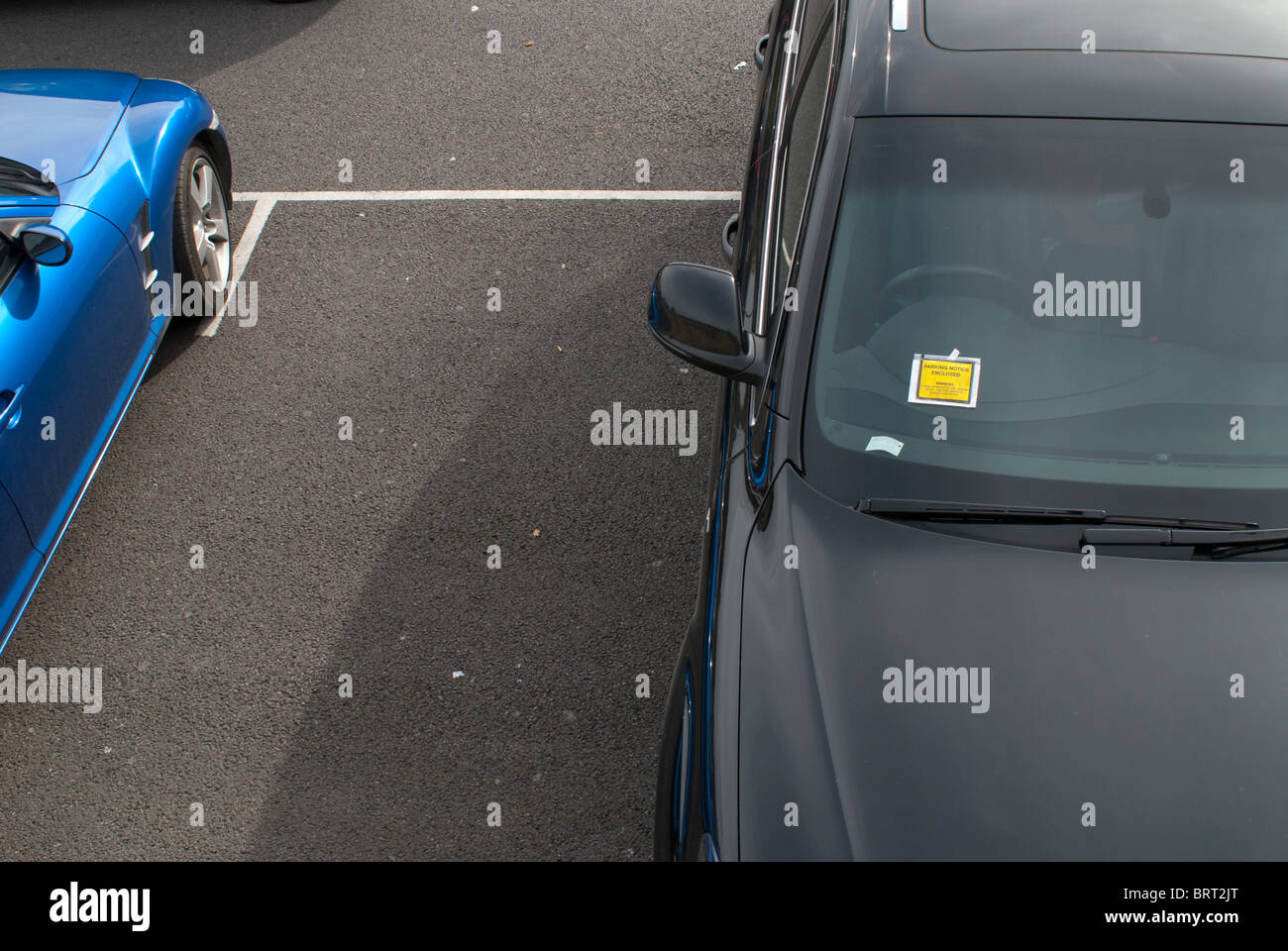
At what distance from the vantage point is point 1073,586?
7.85 feet

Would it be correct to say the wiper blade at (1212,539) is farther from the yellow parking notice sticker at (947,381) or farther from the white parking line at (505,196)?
the white parking line at (505,196)

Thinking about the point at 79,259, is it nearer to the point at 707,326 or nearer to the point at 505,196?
the point at 505,196

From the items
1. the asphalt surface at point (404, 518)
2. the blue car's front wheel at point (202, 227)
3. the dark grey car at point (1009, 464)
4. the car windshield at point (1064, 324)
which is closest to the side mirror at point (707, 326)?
the dark grey car at point (1009, 464)

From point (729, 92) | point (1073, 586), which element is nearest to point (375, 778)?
point (1073, 586)

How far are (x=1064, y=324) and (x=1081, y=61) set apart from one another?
751 millimetres

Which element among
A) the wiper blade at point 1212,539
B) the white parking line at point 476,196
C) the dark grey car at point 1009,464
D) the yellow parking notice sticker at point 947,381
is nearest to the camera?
the dark grey car at point 1009,464

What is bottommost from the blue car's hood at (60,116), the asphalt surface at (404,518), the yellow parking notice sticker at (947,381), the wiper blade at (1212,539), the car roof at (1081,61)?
the asphalt surface at (404,518)

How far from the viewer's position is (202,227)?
16.2 feet

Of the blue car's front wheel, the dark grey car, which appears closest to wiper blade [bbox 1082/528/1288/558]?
the dark grey car

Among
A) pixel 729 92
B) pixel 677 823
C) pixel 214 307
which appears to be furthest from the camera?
pixel 729 92

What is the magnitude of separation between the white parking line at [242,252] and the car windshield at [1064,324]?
3.45 meters

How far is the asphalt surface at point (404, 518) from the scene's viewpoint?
10.9ft
